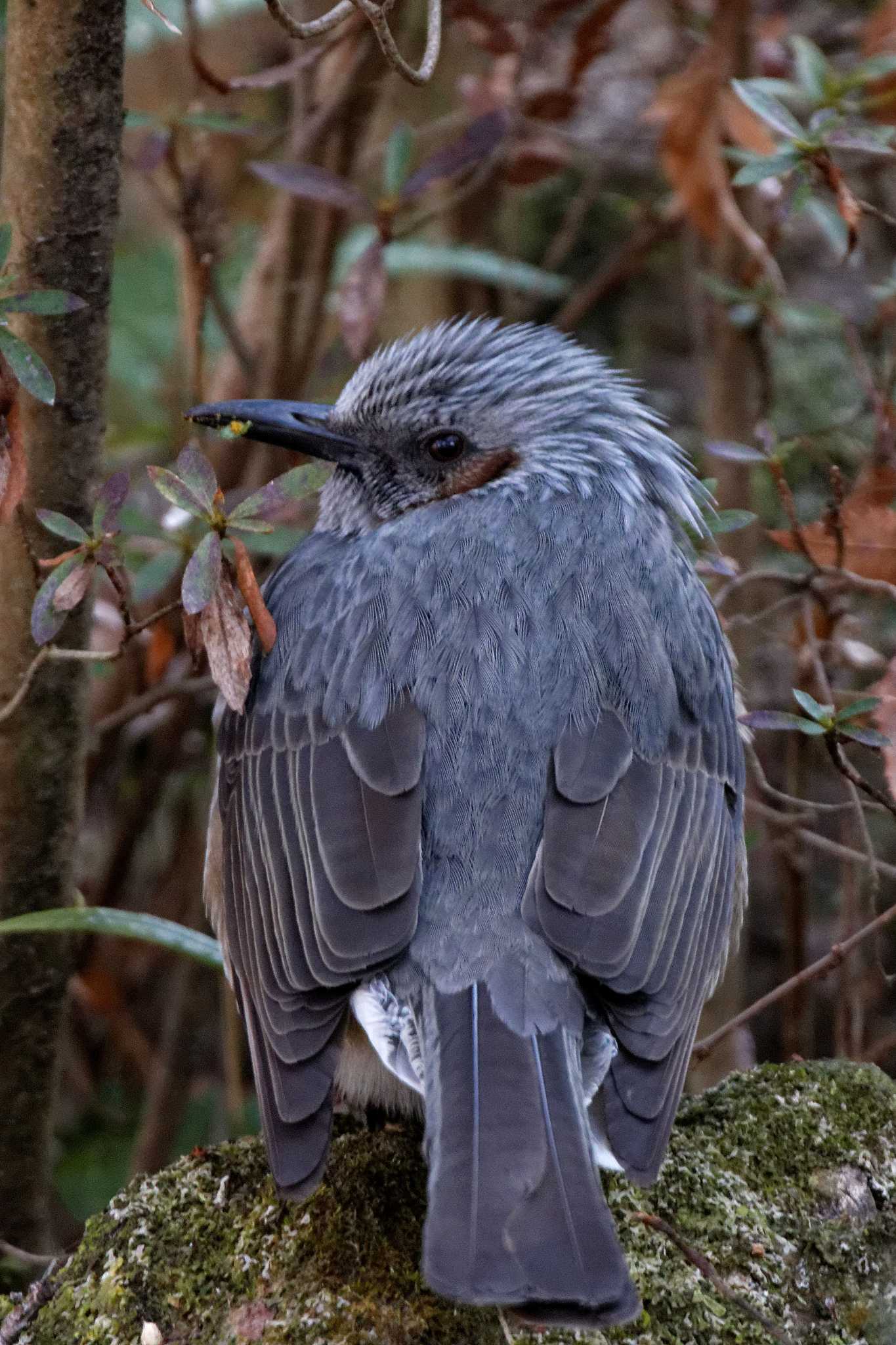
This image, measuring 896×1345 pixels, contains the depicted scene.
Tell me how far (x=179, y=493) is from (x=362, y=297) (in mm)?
1482

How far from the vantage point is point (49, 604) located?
3.09 m

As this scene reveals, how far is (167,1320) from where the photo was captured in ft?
8.99

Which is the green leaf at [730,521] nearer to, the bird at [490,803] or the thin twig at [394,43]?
the bird at [490,803]

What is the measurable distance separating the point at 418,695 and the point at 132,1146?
2.94m

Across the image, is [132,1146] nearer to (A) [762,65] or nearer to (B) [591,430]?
(B) [591,430]

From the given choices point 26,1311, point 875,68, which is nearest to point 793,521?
point 875,68

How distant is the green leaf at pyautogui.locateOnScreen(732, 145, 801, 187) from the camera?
3.66 m

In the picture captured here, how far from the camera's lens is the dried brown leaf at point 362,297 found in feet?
14.1

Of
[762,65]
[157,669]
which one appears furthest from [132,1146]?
[762,65]

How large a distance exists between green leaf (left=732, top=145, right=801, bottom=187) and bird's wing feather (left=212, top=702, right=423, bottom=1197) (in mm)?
1450

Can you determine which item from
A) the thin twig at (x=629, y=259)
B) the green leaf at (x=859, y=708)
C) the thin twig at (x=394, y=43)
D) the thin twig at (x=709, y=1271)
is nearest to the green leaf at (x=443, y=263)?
the thin twig at (x=629, y=259)

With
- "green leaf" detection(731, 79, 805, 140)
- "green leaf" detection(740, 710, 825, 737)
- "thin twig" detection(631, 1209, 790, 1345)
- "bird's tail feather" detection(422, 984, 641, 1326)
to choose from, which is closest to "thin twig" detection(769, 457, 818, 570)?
"green leaf" detection(740, 710, 825, 737)

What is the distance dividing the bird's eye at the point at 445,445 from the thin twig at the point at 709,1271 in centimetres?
191

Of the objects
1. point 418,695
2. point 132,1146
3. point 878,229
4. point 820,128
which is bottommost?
point 132,1146
